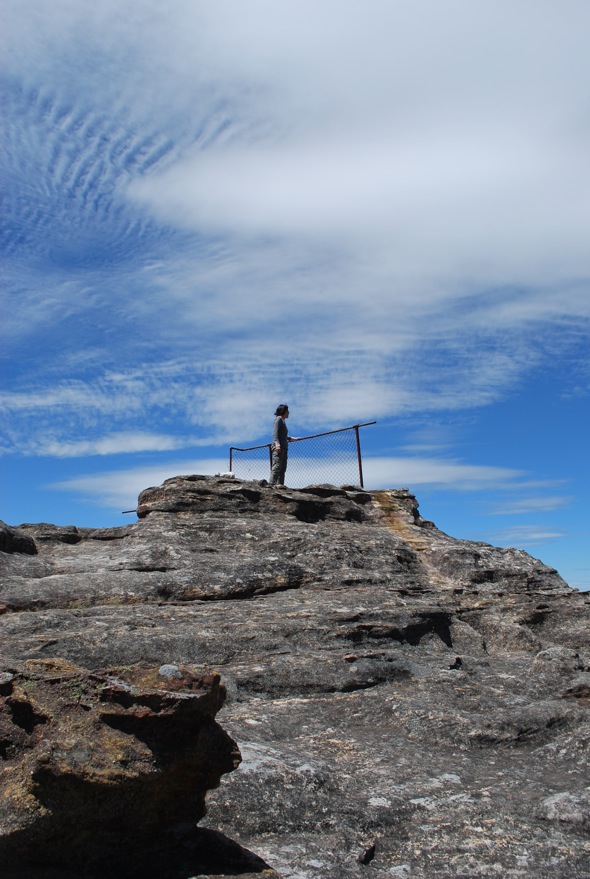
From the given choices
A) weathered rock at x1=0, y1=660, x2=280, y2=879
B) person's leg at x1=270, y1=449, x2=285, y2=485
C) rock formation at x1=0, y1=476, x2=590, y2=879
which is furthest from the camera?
person's leg at x1=270, y1=449, x2=285, y2=485

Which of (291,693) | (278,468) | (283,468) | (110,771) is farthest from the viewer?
(283,468)


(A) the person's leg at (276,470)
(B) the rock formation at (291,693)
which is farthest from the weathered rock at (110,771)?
(A) the person's leg at (276,470)

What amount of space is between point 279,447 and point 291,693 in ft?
46.6

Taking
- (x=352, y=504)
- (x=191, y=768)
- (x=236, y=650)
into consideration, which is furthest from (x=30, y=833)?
(x=352, y=504)

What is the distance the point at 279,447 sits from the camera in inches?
1107

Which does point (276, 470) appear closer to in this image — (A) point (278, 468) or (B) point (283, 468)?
(A) point (278, 468)

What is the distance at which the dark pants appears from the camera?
92.3ft

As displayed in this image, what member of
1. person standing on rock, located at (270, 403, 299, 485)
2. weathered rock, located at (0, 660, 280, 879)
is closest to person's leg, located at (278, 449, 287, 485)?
person standing on rock, located at (270, 403, 299, 485)

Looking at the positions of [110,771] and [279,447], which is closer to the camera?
[110,771]

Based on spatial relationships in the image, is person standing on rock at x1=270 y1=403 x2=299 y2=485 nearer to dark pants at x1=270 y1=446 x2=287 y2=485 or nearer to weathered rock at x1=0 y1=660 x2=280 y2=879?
dark pants at x1=270 y1=446 x2=287 y2=485

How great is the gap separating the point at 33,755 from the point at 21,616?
986 centimetres

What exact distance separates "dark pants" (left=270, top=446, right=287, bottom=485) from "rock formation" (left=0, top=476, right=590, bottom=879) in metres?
2.46

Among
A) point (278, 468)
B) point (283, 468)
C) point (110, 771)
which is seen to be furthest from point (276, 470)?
point (110, 771)

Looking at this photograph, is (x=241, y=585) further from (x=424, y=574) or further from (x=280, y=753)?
(x=280, y=753)
